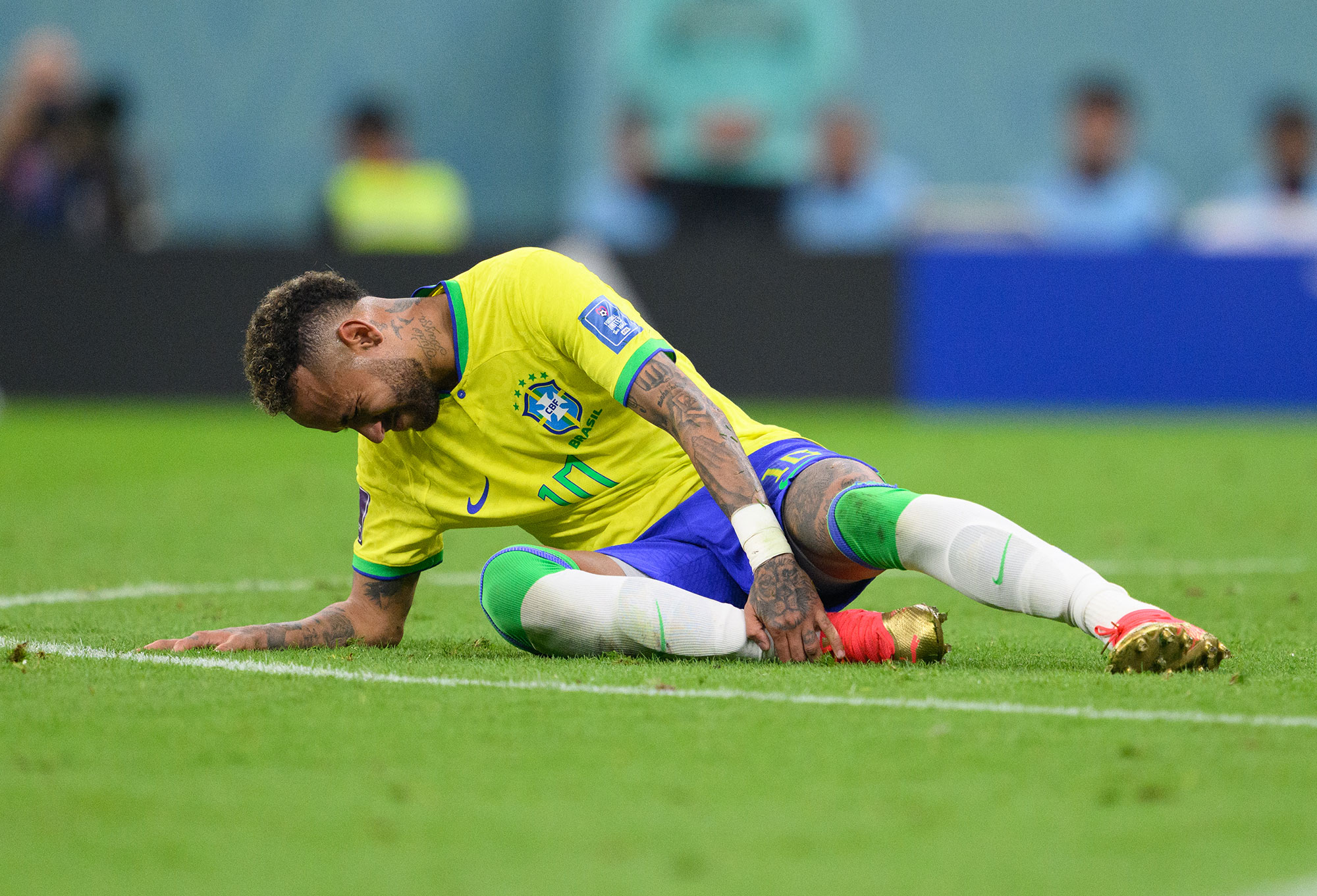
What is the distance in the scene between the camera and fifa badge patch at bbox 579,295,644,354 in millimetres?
3932

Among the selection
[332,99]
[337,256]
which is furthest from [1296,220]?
[332,99]

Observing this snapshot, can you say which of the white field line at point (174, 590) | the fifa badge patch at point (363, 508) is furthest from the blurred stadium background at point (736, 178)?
the fifa badge patch at point (363, 508)

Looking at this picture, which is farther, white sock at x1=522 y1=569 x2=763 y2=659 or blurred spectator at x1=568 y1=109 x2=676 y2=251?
blurred spectator at x1=568 y1=109 x2=676 y2=251

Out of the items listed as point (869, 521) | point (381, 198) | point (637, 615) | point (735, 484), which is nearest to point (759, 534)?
point (735, 484)

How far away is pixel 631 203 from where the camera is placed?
16.3m

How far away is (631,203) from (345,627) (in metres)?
12.3

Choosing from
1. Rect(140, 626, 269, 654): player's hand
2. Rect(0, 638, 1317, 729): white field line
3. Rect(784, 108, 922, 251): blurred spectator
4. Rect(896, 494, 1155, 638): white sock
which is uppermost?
Rect(784, 108, 922, 251): blurred spectator

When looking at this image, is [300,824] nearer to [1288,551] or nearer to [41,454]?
[1288,551]

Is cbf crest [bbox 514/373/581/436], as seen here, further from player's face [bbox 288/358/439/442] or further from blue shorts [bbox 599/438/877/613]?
blue shorts [bbox 599/438/877/613]

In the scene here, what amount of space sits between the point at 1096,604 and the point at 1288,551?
304 cm

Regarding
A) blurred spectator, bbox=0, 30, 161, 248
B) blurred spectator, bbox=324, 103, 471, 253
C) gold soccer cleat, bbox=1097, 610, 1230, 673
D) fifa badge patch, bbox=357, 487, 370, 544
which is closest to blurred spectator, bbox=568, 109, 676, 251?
blurred spectator, bbox=324, 103, 471, 253

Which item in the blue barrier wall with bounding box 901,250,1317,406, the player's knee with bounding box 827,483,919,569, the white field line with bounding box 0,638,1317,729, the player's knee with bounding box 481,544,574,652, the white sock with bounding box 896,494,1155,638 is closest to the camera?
the white field line with bounding box 0,638,1317,729

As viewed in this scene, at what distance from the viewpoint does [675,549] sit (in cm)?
414

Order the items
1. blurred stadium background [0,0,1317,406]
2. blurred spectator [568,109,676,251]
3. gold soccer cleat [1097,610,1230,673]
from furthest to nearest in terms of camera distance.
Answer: blurred spectator [568,109,676,251]
blurred stadium background [0,0,1317,406]
gold soccer cleat [1097,610,1230,673]
